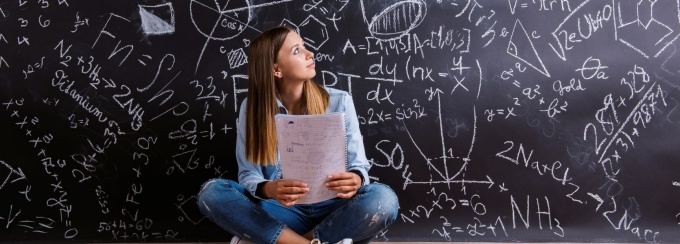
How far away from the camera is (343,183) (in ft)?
6.01

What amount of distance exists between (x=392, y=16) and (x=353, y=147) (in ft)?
2.00

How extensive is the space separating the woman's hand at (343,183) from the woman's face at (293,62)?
388 millimetres

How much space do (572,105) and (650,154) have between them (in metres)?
0.35

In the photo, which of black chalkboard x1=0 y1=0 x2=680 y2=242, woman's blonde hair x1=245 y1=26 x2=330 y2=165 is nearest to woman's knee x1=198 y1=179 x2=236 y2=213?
woman's blonde hair x1=245 y1=26 x2=330 y2=165

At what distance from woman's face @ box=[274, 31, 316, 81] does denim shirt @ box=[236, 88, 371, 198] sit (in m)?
0.11

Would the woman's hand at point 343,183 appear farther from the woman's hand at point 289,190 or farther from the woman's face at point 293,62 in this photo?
the woman's face at point 293,62

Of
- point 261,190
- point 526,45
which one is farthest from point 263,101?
point 526,45

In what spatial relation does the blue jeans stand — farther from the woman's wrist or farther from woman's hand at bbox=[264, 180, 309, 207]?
woman's hand at bbox=[264, 180, 309, 207]

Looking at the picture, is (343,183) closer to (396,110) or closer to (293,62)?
(293,62)

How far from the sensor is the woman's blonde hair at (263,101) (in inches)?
80.4

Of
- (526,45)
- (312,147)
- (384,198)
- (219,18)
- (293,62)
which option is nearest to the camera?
(312,147)

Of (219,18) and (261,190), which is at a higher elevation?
(219,18)

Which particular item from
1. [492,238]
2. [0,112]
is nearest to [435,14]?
[492,238]

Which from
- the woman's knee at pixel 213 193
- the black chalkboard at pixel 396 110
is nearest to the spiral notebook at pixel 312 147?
the woman's knee at pixel 213 193
